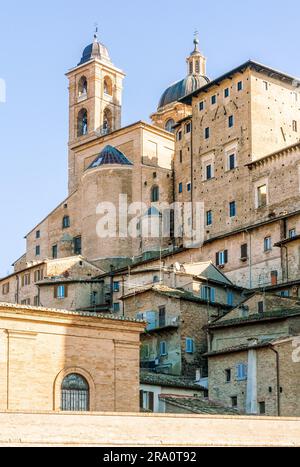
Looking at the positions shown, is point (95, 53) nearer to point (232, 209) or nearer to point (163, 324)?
point (232, 209)

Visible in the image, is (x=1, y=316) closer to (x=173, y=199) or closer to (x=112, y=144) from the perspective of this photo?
(x=173, y=199)

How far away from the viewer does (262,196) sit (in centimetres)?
6228

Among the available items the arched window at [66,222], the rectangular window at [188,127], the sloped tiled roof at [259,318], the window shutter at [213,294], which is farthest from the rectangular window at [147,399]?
the arched window at [66,222]

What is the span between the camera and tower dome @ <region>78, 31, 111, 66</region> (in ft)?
291

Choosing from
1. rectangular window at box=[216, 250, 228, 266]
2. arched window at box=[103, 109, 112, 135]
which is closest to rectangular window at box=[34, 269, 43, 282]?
rectangular window at box=[216, 250, 228, 266]

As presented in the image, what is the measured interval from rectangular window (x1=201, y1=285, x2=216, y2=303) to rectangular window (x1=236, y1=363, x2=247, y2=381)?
36.0 feet

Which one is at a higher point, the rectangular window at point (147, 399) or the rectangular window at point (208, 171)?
the rectangular window at point (208, 171)

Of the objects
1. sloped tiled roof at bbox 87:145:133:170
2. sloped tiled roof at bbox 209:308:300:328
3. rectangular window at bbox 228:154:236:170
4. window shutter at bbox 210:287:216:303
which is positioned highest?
sloped tiled roof at bbox 87:145:133:170

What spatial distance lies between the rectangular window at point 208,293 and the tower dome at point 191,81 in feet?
132

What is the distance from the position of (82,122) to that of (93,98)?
248cm

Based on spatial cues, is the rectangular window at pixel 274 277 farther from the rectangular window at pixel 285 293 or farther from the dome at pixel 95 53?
the dome at pixel 95 53

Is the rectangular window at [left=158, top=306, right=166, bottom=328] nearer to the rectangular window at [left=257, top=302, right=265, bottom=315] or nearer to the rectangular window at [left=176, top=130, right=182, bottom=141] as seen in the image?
the rectangular window at [left=257, top=302, right=265, bottom=315]

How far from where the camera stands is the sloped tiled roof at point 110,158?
72.4 meters

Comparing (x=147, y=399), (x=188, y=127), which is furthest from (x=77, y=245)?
(x=147, y=399)
